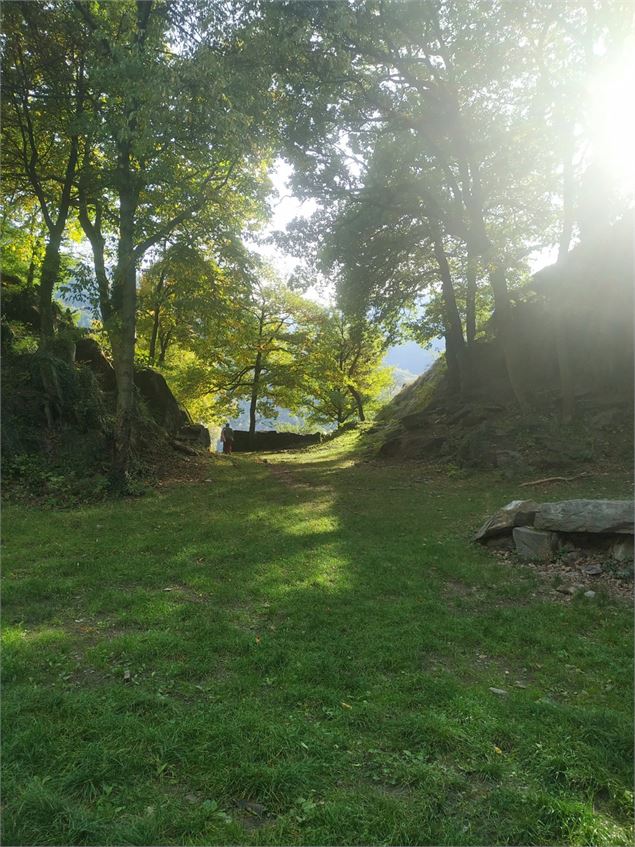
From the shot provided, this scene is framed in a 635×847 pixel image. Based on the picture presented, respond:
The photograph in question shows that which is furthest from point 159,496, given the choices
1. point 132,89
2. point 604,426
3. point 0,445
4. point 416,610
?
point 604,426

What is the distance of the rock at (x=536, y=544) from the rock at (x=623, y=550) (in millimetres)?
963

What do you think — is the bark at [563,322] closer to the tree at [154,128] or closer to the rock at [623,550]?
the rock at [623,550]

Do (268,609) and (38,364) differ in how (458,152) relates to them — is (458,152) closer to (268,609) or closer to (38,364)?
(38,364)

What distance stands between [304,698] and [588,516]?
21.0 ft

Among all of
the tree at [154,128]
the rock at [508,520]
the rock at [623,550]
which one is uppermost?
the tree at [154,128]

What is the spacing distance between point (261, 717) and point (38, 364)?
14085 mm

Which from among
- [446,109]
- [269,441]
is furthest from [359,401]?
[446,109]

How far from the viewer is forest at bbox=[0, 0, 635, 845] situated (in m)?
3.62

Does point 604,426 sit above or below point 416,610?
above

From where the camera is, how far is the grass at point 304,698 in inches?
126

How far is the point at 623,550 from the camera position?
313 inches

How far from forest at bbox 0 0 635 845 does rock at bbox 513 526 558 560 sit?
7 cm

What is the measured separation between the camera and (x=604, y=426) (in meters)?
15.8

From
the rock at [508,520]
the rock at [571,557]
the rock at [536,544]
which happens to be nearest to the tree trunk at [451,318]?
the rock at [508,520]
